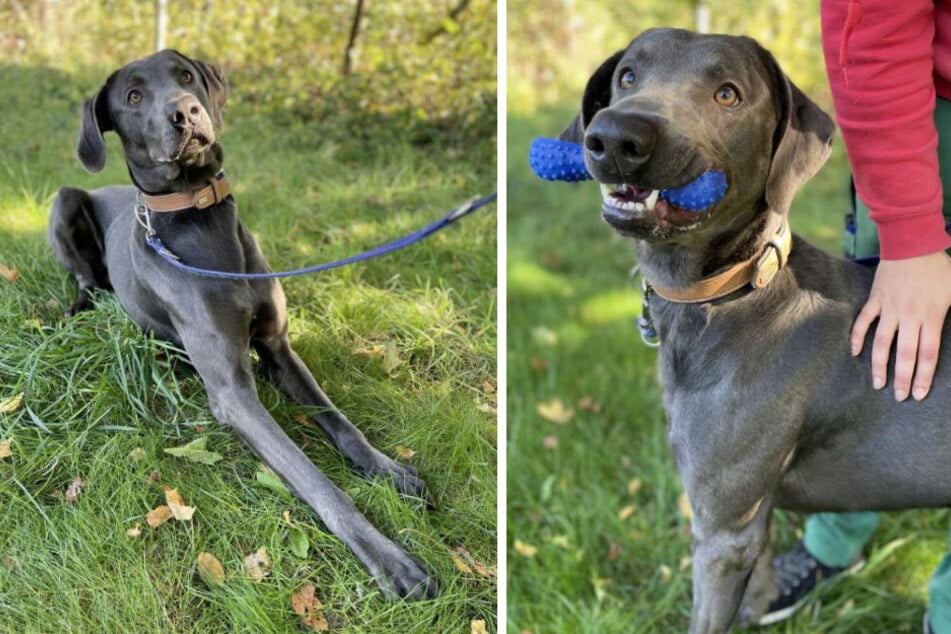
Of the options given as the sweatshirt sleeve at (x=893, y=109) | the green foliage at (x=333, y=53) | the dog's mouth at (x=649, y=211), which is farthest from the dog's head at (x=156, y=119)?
the green foliage at (x=333, y=53)

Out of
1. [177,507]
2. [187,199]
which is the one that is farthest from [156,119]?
[177,507]

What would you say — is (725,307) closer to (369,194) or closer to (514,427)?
(514,427)

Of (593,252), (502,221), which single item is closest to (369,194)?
(593,252)

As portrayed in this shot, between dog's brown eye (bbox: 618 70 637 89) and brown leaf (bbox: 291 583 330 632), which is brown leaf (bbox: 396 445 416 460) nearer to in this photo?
brown leaf (bbox: 291 583 330 632)

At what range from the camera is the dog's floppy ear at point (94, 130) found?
10.6ft

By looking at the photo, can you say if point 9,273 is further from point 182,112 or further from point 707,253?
point 707,253

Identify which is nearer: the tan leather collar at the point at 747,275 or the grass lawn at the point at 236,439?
the tan leather collar at the point at 747,275

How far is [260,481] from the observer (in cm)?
310

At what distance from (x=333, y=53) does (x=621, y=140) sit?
544 cm

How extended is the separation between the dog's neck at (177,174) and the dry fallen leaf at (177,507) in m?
1.08

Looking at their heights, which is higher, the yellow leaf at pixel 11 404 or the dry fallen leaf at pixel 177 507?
the yellow leaf at pixel 11 404

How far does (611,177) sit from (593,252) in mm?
3797

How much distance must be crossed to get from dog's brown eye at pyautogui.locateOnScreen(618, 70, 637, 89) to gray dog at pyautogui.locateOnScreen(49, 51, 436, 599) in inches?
60.3

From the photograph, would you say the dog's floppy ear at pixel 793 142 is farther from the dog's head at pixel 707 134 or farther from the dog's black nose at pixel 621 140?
the dog's black nose at pixel 621 140
